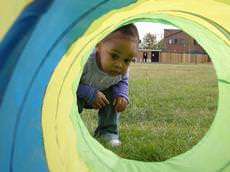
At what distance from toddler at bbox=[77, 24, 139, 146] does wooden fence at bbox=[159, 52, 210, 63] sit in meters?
20.8

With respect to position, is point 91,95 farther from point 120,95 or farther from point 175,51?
point 175,51

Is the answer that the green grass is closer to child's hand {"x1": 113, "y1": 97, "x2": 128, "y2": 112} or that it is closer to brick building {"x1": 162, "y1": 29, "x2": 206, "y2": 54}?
child's hand {"x1": 113, "y1": 97, "x2": 128, "y2": 112}

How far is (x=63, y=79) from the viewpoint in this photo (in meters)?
1.52

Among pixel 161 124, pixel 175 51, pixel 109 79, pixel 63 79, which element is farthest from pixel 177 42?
pixel 63 79

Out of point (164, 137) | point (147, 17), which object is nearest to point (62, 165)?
point (147, 17)

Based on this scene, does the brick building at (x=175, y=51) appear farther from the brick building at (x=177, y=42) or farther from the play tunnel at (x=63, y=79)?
the play tunnel at (x=63, y=79)

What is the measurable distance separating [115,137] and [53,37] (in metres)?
1.43

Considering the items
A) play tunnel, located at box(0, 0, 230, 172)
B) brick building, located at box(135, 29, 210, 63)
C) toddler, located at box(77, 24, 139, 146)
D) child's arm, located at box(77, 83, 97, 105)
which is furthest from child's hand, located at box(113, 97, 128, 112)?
brick building, located at box(135, 29, 210, 63)

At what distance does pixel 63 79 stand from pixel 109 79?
35.6 inches

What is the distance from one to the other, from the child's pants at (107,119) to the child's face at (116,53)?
261mm

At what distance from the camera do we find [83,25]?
1123mm

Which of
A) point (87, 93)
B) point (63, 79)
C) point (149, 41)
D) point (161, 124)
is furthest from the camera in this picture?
point (149, 41)

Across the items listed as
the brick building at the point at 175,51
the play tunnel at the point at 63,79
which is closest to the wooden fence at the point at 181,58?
the brick building at the point at 175,51

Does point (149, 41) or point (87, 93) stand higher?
point (149, 41)
